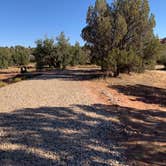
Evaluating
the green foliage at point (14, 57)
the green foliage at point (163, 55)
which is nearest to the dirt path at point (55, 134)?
the green foliage at point (163, 55)

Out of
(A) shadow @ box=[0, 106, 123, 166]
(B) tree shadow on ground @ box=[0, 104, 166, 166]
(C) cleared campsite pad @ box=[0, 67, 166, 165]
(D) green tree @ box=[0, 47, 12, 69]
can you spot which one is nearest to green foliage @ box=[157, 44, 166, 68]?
(C) cleared campsite pad @ box=[0, 67, 166, 165]

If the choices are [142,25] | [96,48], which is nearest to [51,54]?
[96,48]

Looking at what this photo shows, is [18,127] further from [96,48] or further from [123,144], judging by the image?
[96,48]

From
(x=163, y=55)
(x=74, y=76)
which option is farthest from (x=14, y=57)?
(x=74, y=76)

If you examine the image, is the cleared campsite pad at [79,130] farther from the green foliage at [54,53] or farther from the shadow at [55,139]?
the green foliage at [54,53]

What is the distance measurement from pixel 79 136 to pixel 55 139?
758 mm

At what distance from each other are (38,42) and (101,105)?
30913 mm

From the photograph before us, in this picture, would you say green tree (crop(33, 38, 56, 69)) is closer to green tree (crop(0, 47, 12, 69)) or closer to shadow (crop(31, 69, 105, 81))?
shadow (crop(31, 69, 105, 81))

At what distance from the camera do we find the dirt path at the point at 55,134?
5.87m

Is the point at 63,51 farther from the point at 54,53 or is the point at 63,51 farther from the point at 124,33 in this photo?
the point at 124,33

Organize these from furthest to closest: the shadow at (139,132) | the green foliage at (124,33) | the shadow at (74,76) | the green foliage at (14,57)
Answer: the green foliage at (14,57), the shadow at (74,76), the green foliage at (124,33), the shadow at (139,132)

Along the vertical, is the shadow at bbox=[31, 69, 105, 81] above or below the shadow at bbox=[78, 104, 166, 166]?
above

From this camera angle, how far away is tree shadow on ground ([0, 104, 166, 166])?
5.96m

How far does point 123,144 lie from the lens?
283 inches
